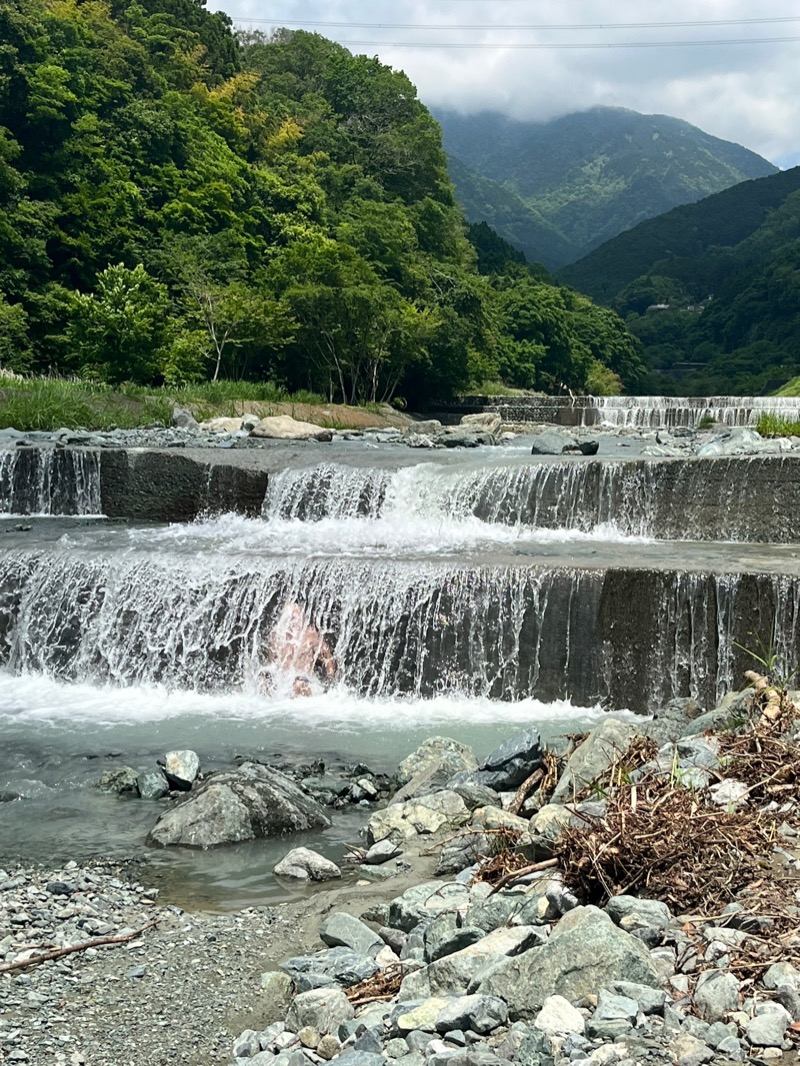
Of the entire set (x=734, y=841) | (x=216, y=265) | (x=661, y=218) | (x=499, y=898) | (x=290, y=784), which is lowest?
(x=290, y=784)

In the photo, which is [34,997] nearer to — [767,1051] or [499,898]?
[499,898]

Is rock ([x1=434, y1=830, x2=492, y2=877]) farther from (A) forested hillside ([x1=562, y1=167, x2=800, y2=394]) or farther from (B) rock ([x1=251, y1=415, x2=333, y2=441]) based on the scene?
(A) forested hillside ([x1=562, y1=167, x2=800, y2=394])

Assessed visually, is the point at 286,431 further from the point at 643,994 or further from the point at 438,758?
the point at 643,994

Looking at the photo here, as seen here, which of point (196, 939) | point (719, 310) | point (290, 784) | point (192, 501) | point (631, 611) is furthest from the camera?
point (719, 310)

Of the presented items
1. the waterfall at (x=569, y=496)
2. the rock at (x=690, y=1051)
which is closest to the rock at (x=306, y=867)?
the rock at (x=690, y=1051)

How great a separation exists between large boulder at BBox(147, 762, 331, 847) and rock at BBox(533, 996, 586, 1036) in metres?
3.10

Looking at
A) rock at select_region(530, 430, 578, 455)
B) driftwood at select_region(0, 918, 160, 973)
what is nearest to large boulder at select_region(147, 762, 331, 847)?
driftwood at select_region(0, 918, 160, 973)

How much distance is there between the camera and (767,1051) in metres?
2.67

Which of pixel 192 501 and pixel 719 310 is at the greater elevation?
pixel 719 310

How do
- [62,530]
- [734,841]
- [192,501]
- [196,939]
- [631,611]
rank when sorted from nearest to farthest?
[734,841] < [196,939] < [631,611] < [62,530] < [192,501]

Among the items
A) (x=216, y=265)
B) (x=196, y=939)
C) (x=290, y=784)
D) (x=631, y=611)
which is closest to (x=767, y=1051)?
(x=196, y=939)

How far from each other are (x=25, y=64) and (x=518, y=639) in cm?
3530

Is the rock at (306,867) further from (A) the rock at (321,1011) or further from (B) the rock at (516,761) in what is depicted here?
(A) the rock at (321,1011)

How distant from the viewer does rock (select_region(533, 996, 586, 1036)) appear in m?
2.83
